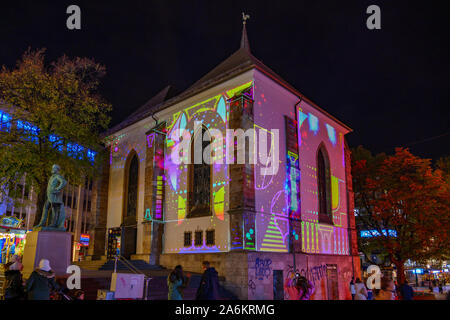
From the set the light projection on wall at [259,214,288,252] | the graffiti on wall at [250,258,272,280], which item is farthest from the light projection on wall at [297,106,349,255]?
the graffiti on wall at [250,258,272,280]

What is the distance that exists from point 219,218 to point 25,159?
1019 centimetres

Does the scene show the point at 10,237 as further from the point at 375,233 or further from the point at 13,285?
the point at 375,233

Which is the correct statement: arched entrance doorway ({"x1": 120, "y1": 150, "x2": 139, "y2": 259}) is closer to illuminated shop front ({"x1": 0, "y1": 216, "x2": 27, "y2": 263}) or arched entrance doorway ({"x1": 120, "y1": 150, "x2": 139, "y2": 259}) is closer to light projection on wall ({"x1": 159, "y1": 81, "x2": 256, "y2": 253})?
light projection on wall ({"x1": 159, "y1": 81, "x2": 256, "y2": 253})

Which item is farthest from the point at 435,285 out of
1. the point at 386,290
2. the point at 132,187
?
the point at 386,290

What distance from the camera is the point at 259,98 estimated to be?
1894cm

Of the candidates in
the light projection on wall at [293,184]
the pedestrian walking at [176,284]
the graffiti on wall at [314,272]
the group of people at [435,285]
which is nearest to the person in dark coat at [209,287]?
the pedestrian walking at [176,284]

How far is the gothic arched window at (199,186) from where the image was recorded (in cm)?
1927

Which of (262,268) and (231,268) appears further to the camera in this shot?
(262,268)

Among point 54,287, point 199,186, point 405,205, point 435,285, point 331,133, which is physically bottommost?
point 435,285

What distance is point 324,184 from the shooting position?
922 inches

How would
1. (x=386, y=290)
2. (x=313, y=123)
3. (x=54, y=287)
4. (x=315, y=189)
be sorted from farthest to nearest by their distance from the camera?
(x=313, y=123) < (x=315, y=189) < (x=54, y=287) < (x=386, y=290)

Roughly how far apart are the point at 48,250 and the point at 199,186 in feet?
28.3

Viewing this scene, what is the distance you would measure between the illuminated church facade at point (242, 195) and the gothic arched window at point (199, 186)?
58 millimetres
